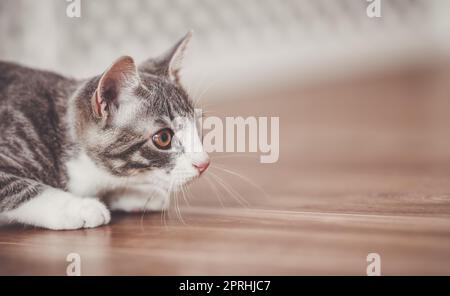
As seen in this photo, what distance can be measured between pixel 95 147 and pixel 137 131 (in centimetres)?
11

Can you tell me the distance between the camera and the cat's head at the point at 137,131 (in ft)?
3.46

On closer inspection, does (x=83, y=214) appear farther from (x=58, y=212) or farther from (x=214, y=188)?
(x=214, y=188)

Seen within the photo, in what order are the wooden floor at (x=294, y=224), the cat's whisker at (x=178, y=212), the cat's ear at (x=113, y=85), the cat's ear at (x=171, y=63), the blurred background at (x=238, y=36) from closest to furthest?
the wooden floor at (x=294, y=224) → the cat's ear at (x=113, y=85) → the cat's whisker at (x=178, y=212) → the cat's ear at (x=171, y=63) → the blurred background at (x=238, y=36)

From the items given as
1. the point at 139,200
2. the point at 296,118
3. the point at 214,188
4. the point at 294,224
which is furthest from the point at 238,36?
the point at 294,224

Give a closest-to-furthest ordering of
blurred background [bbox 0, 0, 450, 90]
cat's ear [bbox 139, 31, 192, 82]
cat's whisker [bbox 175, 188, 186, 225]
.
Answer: cat's whisker [bbox 175, 188, 186, 225], cat's ear [bbox 139, 31, 192, 82], blurred background [bbox 0, 0, 450, 90]

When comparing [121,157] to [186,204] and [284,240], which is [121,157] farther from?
[284,240]

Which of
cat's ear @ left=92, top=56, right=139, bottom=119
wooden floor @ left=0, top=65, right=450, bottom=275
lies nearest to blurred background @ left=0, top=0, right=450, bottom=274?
wooden floor @ left=0, top=65, right=450, bottom=275

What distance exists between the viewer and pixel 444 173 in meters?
1.50

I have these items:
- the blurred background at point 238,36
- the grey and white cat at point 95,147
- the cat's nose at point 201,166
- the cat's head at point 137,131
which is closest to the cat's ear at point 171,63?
the grey and white cat at point 95,147

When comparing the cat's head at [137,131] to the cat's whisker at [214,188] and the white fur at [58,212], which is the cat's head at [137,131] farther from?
the cat's whisker at [214,188]

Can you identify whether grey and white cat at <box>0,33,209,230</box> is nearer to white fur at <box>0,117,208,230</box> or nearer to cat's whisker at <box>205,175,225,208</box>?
white fur at <box>0,117,208,230</box>

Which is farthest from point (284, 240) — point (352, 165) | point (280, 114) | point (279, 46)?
point (279, 46)

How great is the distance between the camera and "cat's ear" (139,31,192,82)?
123 cm

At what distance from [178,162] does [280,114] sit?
1.61 metres
